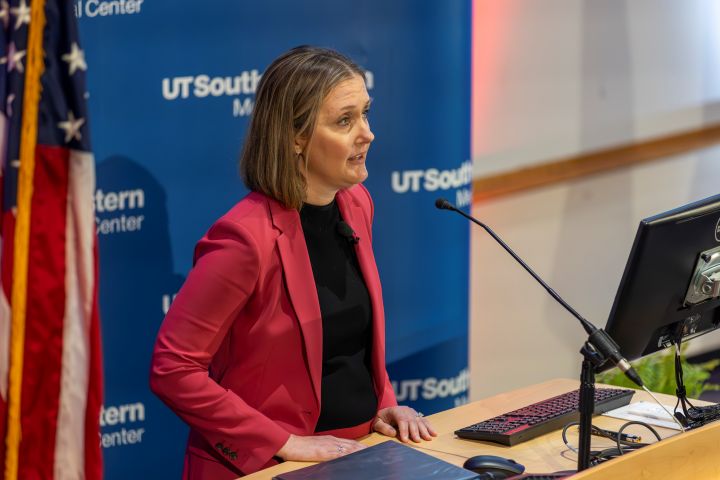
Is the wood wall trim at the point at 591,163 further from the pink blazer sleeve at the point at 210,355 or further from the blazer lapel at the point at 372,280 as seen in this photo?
the pink blazer sleeve at the point at 210,355

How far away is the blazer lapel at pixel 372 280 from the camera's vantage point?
2.55m

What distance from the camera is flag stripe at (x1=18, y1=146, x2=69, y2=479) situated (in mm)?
2281

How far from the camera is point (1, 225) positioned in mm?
2256

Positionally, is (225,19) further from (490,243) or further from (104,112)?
(490,243)

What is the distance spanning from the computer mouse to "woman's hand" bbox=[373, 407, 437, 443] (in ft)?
0.90

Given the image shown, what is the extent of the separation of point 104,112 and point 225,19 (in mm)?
460

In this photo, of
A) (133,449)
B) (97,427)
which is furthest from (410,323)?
(97,427)

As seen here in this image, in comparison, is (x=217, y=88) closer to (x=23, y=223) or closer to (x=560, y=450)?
(x=23, y=223)

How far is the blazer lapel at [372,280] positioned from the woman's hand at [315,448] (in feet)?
0.90

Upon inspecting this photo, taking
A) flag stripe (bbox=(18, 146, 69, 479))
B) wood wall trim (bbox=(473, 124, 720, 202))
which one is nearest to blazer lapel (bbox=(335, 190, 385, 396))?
flag stripe (bbox=(18, 146, 69, 479))

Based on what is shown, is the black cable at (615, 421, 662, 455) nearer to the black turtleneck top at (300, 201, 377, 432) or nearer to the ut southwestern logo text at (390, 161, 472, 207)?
the black turtleneck top at (300, 201, 377, 432)

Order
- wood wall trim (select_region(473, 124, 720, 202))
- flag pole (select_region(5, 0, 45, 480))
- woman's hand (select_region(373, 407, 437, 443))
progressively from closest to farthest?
1. flag pole (select_region(5, 0, 45, 480))
2. woman's hand (select_region(373, 407, 437, 443))
3. wood wall trim (select_region(473, 124, 720, 202))

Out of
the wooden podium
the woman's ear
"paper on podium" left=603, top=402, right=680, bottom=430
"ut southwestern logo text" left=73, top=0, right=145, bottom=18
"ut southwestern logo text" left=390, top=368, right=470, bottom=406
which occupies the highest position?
"ut southwestern logo text" left=73, top=0, right=145, bottom=18

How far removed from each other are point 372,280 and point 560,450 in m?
0.58
